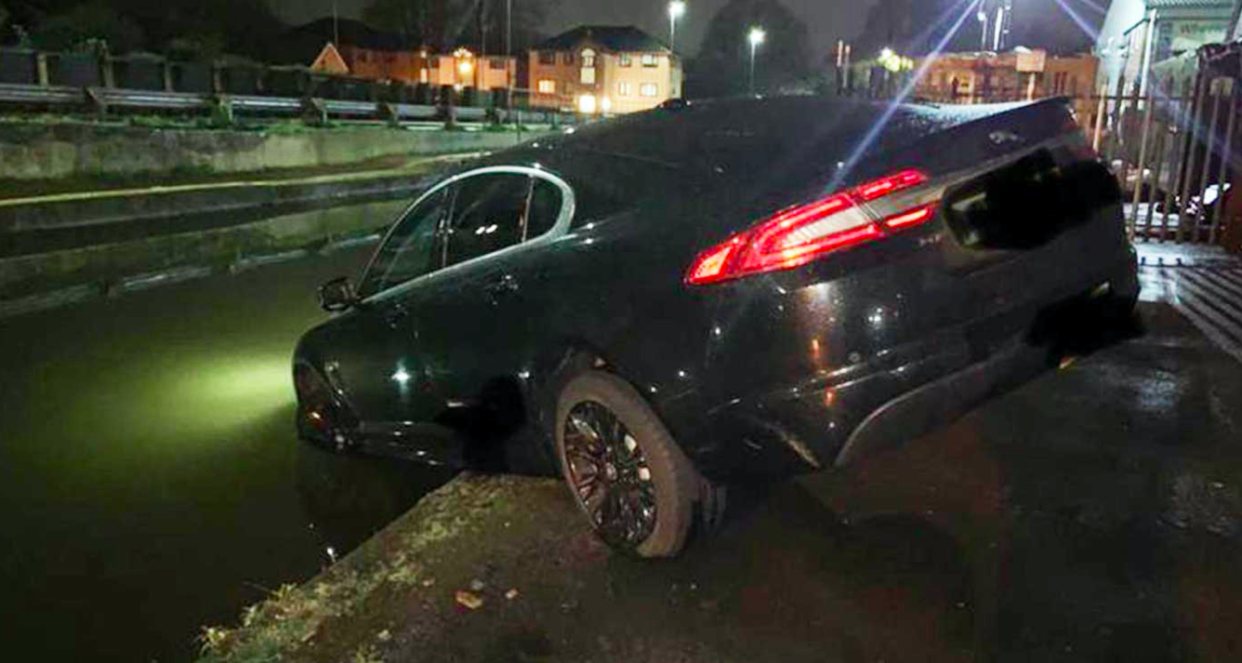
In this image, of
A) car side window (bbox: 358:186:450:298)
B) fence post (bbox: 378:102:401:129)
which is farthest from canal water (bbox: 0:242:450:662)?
fence post (bbox: 378:102:401:129)

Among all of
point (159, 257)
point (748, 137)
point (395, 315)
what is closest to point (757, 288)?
point (748, 137)

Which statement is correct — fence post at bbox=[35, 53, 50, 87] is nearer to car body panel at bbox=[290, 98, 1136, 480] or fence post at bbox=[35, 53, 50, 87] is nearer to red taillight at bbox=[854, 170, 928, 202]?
car body panel at bbox=[290, 98, 1136, 480]

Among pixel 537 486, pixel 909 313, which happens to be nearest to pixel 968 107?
pixel 909 313

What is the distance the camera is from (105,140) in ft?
50.7

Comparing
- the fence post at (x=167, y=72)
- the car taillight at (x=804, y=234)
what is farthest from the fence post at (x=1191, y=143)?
the fence post at (x=167, y=72)

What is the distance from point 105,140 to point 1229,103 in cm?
1545

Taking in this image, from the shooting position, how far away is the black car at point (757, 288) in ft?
10.1

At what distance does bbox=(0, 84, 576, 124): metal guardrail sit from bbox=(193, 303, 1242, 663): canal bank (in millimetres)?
15388

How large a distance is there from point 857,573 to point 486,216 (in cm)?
217

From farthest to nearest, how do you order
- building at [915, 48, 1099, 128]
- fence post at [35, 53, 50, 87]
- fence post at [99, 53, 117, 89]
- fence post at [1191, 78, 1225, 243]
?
building at [915, 48, 1099, 128], fence post at [99, 53, 117, 89], fence post at [35, 53, 50, 87], fence post at [1191, 78, 1225, 243]

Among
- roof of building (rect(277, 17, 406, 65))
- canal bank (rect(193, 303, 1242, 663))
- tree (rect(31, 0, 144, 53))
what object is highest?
roof of building (rect(277, 17, 406, 65))

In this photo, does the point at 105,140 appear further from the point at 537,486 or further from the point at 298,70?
the point at 537,486

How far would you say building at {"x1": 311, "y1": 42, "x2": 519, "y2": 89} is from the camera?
236 ft

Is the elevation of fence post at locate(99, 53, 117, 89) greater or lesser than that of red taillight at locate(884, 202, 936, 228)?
greater
